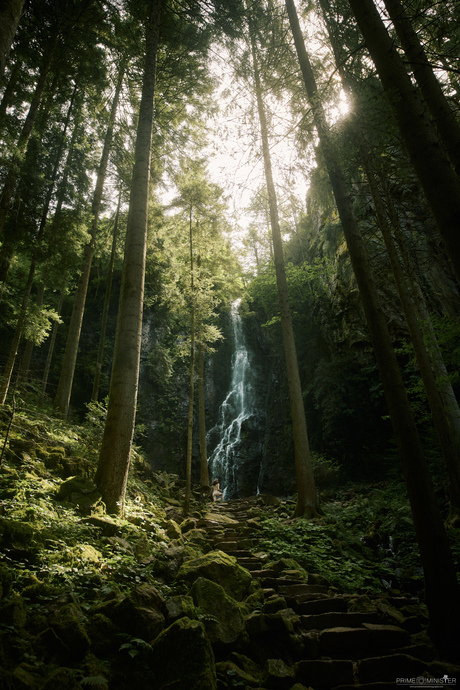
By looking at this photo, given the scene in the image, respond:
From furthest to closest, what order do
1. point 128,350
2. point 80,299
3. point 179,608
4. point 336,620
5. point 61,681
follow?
point 80,299, point 128,350, point 336,620, point 179,608, point 61,681

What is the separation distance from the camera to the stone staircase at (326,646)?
7.16 feet

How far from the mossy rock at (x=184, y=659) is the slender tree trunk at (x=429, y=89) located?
4405 millimetres

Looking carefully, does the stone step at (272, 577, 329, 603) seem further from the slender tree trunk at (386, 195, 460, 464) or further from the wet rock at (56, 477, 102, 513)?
the slender tree trunk at (386, 195, 460, 464)

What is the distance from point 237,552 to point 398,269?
263 inches

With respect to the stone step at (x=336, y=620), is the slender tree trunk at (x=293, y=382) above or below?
above

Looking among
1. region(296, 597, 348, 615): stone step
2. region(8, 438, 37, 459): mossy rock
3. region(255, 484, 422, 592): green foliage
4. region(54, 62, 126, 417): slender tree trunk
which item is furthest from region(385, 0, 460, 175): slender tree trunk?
region(54, 62, 126, 417): slender tree trunk

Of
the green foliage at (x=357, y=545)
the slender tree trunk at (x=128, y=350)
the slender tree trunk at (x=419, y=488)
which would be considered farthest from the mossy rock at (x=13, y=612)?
the green foliage at (x=357, y=545)

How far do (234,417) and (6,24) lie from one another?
17.6 metres

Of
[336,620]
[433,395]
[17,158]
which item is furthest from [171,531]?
[17,158]

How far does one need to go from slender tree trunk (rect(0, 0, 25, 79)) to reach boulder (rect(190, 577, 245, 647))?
4.94 meters

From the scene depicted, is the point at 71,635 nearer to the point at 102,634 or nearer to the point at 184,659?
the point at 102,634

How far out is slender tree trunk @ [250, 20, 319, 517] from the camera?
7109 millimetres

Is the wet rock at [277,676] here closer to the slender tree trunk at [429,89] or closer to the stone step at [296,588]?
the stone step at [296,588]

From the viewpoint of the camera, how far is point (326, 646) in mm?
2574
